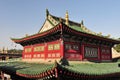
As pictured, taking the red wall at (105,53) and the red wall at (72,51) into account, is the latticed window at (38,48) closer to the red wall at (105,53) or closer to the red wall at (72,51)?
the red wall at (72,51)

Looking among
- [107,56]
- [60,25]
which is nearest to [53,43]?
[60,25]

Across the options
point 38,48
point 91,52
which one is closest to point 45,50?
point 38,48

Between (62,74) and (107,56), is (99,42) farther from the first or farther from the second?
(62,74)

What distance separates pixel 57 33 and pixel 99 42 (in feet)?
21.7

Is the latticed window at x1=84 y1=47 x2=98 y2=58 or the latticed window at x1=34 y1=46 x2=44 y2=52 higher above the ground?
the latticed window at x1=34 y1=46 x2=44 y2=52

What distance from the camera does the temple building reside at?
1384 cm

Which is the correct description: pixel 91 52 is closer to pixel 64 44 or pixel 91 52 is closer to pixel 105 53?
pixel 105 53

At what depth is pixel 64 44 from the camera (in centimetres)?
1409

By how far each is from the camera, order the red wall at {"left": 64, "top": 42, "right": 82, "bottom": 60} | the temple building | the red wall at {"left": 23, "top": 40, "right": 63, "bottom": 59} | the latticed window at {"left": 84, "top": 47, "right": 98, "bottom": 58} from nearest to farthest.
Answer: the temple building
the red wall at {"left": 64, "top": 42, "right": 82, "bottom": 60}
the red wall at {"left": 23, "top": 40, "right": 63, "bottom": 59}
the latticed window at {"left": 84, "top": 47, "right": 98, "bottom": 58}

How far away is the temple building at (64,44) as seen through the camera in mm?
13844

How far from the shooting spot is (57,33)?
13.7 m

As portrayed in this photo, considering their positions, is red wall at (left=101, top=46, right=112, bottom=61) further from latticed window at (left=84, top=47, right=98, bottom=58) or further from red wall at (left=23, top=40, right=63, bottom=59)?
red wall at (left=23, top=40, right=63, bottom=59)

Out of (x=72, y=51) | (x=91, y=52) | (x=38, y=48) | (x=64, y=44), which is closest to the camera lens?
(x=64, y=44)

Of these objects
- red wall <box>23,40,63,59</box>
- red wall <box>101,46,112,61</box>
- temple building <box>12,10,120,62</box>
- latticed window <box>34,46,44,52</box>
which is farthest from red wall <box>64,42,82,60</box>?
red wall <box>101,46,112,61</box>
